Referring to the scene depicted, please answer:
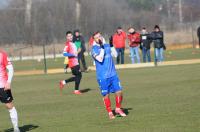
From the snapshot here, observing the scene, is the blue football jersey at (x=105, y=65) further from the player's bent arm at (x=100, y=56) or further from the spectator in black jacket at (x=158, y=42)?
the spectator in black jacket at (x=158, y=42)

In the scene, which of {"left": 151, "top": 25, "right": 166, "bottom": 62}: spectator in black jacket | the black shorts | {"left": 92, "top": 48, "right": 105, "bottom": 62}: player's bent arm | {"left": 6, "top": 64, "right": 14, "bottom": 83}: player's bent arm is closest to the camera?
{"left": 6, "top": 64, "right": 14, "bottom": 83}: player's bent arm

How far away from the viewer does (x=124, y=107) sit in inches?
611

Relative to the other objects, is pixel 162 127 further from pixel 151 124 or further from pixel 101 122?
pixel 101 122

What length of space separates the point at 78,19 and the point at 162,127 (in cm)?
5341

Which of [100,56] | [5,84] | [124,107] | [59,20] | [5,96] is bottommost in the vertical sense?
[124,107]

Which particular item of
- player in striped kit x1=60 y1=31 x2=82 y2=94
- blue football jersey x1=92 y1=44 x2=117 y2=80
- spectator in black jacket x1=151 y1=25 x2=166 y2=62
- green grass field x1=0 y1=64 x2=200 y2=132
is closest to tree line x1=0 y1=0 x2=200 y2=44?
spectator in black jacket x1=151 y1=25 x2=166 y2=62

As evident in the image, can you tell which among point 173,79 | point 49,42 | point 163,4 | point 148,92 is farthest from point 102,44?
point 163,4

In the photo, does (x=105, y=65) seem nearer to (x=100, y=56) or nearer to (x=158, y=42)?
(x=100, y=56)

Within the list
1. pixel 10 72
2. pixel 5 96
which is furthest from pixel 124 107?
pixel 10 72

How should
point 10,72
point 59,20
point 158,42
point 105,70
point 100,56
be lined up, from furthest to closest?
point 59,20 < point 158,42 < point 105,70 < point 100,56 < point 10,72

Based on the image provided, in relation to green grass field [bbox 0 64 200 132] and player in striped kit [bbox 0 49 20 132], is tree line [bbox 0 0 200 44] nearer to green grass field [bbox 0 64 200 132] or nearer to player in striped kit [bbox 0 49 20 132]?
green grass field [bbox 0 64 200 132]

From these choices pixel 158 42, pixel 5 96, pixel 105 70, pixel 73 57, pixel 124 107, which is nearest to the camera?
pixel 5 96

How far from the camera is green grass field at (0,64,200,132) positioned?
40.4 feet

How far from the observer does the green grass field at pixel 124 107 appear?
40.4ft
